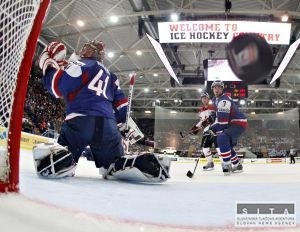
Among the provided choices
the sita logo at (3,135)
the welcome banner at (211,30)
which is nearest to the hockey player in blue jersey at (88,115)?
the sita logo at (3,135)

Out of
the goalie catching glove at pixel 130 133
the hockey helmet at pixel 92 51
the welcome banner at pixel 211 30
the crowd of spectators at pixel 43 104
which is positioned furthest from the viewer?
the crowd of spectators at pixel 43 104

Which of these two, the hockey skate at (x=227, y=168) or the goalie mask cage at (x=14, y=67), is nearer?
the goalie mask cage at (x=14, y=67)

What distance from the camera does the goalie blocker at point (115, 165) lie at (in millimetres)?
1862

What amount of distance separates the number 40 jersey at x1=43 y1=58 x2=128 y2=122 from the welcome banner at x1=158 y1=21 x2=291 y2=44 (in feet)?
19.9

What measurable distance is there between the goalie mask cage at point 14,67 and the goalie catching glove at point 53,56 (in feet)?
2.99

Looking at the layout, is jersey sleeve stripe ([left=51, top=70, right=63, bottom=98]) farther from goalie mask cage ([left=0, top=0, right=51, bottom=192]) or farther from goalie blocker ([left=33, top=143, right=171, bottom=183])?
goalie mask cage ([left=0, top=0, right=51, bottom=192])

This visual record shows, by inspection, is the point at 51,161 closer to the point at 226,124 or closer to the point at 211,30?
the point at 226,124

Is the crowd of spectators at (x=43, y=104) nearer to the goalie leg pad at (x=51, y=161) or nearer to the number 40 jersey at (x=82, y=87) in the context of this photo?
the number 40 jersey at (x=82, y=87)

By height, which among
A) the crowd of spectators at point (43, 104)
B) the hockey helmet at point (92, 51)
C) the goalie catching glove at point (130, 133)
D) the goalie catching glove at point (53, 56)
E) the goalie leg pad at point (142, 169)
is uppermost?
the crowd of spectators at point (43, 104)

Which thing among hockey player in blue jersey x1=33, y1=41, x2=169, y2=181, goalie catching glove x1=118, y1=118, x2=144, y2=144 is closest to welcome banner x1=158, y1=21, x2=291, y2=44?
goalie catching glove x1=118, y1=118, x2=144, y2=144

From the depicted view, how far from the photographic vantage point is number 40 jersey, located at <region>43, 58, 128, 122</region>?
209cm

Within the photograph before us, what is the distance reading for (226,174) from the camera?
3828 mm

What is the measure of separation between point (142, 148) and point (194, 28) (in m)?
13.2

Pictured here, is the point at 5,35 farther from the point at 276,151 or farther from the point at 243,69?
the point at 276,151
